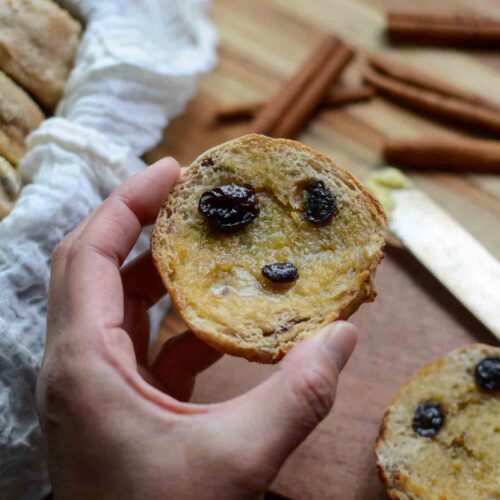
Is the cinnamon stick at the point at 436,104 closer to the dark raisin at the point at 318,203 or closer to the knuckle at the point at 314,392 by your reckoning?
the dark raisin at the point at 318,203

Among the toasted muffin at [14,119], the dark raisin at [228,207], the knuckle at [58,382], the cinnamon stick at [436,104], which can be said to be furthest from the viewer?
the cinnamon stick at [436,104]

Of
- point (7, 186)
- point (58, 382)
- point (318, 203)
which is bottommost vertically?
point (7, 186)

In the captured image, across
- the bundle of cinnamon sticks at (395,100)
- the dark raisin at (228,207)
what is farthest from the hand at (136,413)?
the bundle of cinnamon sticks at (395,100)

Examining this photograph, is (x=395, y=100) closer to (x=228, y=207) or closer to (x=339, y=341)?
(x=228, y=207)

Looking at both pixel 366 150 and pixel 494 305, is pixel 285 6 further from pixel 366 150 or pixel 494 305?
pixel 494 305

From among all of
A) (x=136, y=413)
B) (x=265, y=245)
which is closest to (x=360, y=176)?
(x=265, y=245)

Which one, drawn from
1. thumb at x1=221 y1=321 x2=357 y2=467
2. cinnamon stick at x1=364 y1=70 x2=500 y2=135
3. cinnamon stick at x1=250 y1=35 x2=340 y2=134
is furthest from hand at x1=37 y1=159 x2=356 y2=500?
cinnamon stick at x1=364 y1=70 x2=500 y2=135

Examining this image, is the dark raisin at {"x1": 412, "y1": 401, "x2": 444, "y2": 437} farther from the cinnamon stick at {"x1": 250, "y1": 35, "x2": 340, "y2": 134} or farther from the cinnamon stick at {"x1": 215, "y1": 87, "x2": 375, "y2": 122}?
the cinnamon stick at {"x1": 215, "y1": 87, "x2": 375, "y2": 122}
